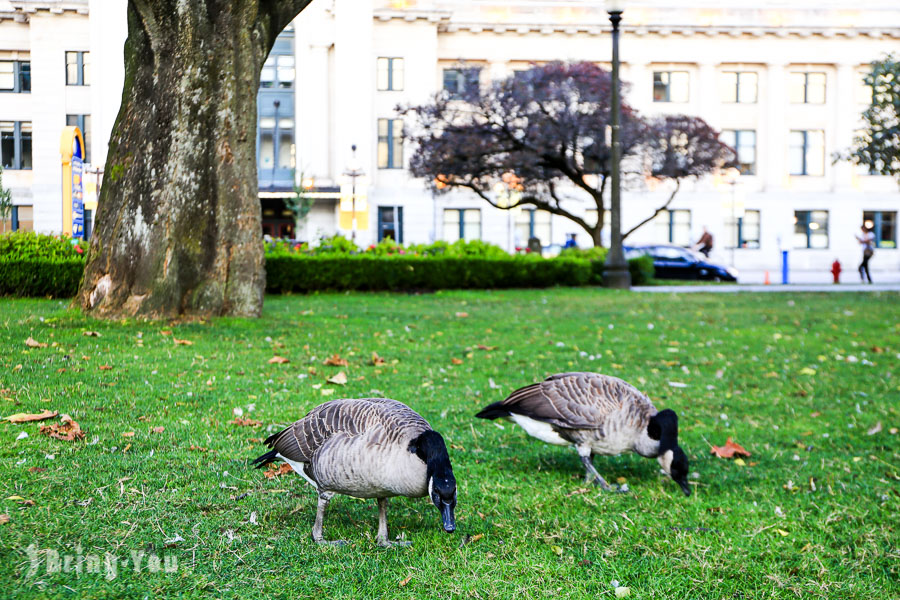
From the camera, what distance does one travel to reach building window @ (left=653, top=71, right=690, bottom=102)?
5059cm

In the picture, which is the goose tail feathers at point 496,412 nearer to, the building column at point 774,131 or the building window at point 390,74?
the building window at point 390,74

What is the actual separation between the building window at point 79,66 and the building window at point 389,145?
15736mm

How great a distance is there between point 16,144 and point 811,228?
150 feet

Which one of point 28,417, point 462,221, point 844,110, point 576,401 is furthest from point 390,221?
point 576,401

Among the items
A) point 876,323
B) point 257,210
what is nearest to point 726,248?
point 876,323

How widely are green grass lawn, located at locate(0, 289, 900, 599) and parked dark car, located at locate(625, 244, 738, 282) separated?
2161cm

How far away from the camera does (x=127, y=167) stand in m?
10.3

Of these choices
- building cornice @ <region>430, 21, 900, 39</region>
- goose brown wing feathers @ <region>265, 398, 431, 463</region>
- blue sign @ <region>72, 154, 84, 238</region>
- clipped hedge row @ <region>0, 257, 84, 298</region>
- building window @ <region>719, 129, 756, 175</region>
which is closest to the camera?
goose brown wing feathers @ <region>265, 398, 431, 463</region>

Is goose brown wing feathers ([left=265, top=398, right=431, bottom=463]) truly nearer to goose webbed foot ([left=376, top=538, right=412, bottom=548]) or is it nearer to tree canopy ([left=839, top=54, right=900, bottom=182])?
goose webbed foot ([left=376, top=538, right=412, bottom=548])

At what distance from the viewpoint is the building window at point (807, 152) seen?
51.2m

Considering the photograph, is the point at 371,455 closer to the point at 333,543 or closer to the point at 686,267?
the point at 333,543

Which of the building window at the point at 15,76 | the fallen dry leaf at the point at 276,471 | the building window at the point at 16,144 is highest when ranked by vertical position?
the building window at the point at 15,76

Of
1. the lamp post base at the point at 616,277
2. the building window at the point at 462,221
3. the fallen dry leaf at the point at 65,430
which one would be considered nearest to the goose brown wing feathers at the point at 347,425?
the fallen dry leaf at the point at 65,430

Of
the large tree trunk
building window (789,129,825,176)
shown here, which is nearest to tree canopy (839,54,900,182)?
the large tree trunk
